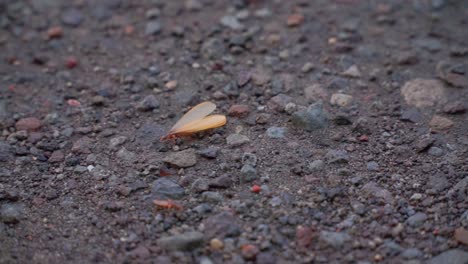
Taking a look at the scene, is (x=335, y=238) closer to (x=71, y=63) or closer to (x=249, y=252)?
(x=249, y=252)

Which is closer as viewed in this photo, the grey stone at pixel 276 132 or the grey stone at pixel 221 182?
the grey stone at pixel 221 182

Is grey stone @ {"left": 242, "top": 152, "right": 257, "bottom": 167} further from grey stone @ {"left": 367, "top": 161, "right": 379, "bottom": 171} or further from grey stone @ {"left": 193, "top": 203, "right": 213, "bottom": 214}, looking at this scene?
grey stone @ {"left": 367, "top": 161, "right": 379, "bottom": 171}

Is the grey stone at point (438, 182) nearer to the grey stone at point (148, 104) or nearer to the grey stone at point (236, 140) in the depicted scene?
the grey stone at point (236, 140)

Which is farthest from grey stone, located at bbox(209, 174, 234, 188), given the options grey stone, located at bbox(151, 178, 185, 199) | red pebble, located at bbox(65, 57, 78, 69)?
red pebble, located at bbox(65, 57, 78, 69)

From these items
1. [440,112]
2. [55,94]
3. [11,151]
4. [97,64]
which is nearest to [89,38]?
[97,64]

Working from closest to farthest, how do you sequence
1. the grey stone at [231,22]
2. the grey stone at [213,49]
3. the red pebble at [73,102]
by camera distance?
the red pebble at [73,102] < the grey stone at [213,49] < the grey stone at [231,22]

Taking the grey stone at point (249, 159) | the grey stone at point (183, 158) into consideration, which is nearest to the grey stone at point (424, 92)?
the grey stone at point (249, 159)

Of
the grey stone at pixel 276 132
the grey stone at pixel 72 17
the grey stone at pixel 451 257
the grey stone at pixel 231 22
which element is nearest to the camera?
the grey stone at pixel 451 257

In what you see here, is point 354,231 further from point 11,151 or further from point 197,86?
point 11,151
